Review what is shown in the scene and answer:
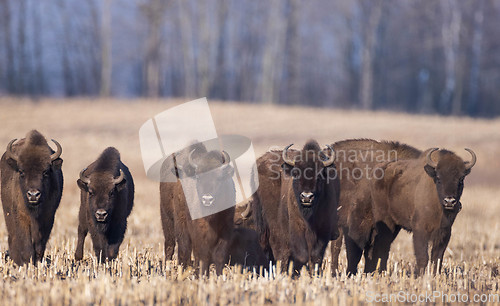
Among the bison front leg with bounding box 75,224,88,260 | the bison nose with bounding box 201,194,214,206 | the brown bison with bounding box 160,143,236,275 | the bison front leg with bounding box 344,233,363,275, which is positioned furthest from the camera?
the bison front leg with bounding box 75,224,88,260

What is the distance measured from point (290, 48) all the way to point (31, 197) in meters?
45.3

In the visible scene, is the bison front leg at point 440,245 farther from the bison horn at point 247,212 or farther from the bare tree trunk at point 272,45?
the bare tree trunk at point 272,45

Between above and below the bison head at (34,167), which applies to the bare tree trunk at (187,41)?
above

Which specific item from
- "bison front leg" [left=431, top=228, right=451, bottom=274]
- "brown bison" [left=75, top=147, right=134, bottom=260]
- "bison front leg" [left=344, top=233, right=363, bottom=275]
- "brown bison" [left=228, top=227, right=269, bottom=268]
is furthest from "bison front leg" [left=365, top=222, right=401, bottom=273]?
"brown bison" [left=75, top=147, right=134, bottom=260]

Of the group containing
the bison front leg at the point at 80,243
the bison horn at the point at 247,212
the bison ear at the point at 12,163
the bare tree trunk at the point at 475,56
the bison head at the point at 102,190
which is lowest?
the bison front leg at the point at 80,243

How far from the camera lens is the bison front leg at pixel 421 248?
9797 mm

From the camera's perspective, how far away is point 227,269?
9258mm

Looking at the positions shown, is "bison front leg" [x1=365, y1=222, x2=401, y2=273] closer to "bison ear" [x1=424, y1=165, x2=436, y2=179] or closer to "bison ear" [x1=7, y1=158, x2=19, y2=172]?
"bison ear" [x1=424, y1=165, x2=436, y2=179]

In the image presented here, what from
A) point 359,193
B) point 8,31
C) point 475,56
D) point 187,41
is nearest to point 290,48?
point 187,41

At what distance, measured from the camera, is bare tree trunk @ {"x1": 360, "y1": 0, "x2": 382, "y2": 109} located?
5125cm

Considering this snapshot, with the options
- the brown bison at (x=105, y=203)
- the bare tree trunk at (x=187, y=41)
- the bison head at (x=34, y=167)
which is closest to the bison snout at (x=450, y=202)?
the brown bison at (x=105, y=203)

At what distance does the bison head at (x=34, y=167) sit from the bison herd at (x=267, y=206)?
0.01 meters

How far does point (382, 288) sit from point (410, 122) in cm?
3019

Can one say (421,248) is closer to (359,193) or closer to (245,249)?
(359,193)
